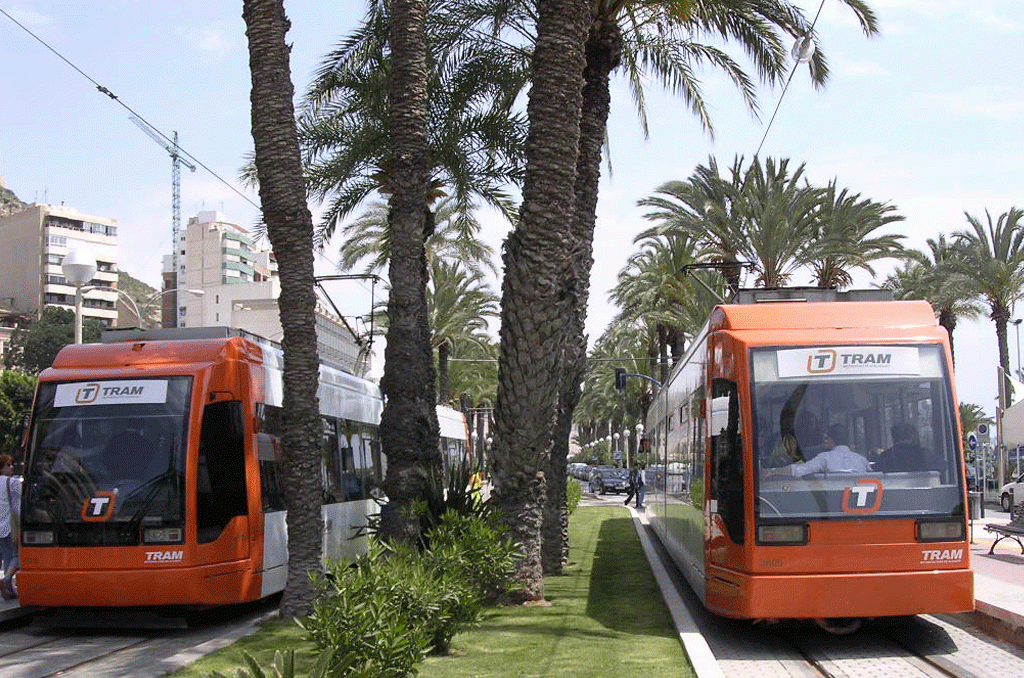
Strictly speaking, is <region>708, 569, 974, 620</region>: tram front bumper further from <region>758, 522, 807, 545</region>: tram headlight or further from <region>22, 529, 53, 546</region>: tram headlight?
<region>22, 529, 53, 546</region>: tram headlight

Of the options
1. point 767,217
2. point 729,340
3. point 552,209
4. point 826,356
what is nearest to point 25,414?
point 552,209

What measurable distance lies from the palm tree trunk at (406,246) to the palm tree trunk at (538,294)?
1.88 metres

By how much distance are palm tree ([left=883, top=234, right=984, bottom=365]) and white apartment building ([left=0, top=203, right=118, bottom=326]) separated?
97930 millimetres

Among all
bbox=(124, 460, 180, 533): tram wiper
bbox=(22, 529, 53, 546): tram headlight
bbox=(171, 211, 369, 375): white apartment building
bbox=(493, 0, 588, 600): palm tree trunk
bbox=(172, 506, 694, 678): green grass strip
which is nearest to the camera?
bbox=(172, 506, 694, 678): green grass strip

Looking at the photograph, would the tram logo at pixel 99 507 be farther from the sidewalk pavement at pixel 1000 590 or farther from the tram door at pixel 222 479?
the sidewalk pavement at pixel 1000 590

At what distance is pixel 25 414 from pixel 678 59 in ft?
46.9

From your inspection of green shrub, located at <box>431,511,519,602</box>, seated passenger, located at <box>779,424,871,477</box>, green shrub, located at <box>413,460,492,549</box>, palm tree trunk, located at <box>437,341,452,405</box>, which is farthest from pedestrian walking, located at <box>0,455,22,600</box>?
palm tree trunk, located at <box>437,341,452,405</box>

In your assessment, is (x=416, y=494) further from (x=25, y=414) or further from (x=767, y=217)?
(x=767, y=217)

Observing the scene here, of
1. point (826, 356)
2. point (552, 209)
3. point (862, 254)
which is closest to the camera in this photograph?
point (826, 356)

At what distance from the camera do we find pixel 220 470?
12734mm

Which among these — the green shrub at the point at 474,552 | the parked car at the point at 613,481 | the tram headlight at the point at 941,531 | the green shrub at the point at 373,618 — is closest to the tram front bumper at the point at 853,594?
the tram headlight at the point at 941,531

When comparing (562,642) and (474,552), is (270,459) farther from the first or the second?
(562,642)

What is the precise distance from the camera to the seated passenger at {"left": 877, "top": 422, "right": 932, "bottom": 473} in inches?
417

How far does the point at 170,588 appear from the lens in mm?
12211
